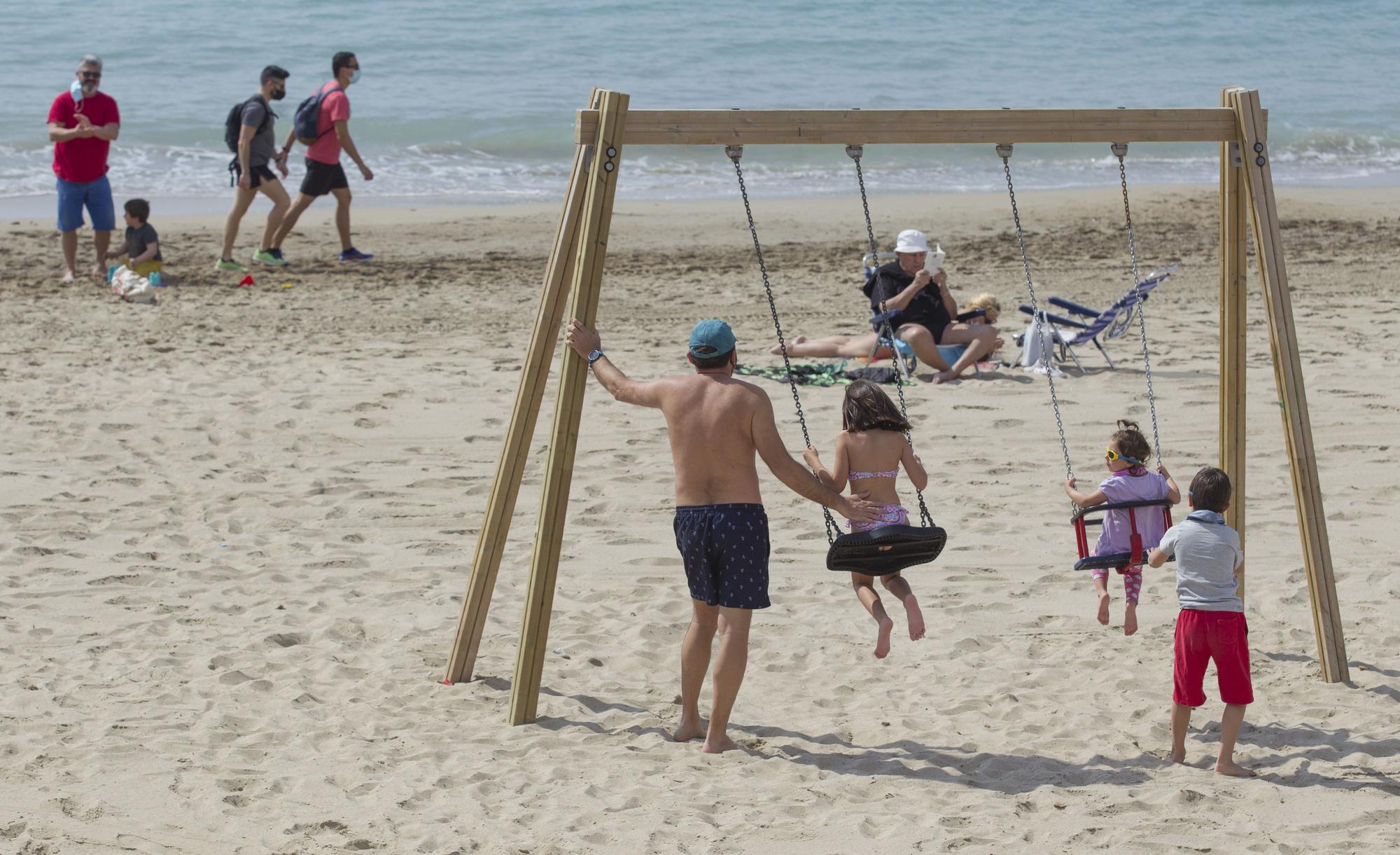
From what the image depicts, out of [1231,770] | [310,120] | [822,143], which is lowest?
[1231,770]

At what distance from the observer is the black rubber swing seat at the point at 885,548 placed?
5.09m

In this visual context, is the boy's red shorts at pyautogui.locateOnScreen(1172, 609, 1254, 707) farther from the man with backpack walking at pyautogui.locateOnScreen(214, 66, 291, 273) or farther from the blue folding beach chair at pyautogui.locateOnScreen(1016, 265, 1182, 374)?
the man with backpack walking at pyautogui.locateOnScreen(214, 66, 291, 273)

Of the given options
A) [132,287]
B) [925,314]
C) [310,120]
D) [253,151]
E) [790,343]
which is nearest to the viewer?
[925,314]

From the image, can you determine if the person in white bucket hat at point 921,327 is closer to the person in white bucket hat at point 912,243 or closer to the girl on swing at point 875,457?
the person in white bucket hat at point 912,243

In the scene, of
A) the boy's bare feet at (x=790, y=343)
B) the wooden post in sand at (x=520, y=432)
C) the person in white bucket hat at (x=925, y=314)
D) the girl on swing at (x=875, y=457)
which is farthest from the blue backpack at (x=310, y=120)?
the girl on swing at (x=875, y=457)

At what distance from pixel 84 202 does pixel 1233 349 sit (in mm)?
10635

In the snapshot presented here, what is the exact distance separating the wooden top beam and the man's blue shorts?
920 centimetres

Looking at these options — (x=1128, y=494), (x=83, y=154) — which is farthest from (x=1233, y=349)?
(x=83, y=154)

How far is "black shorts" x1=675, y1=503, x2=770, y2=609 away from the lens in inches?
195

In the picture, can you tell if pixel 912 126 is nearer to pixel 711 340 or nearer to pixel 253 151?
pixel 711 340

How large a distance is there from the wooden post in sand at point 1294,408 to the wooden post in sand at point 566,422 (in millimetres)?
2446

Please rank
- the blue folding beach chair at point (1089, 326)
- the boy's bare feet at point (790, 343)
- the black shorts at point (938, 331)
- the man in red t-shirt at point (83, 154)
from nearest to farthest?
the blue folding beach chair at point (1089, 326), the black shorts at point (938, 331), the boy's bare feet at point (790, 343), the man in red t-shirt at point (83, 154)

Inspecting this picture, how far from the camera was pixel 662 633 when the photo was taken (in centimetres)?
638

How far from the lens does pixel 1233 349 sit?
604cm
